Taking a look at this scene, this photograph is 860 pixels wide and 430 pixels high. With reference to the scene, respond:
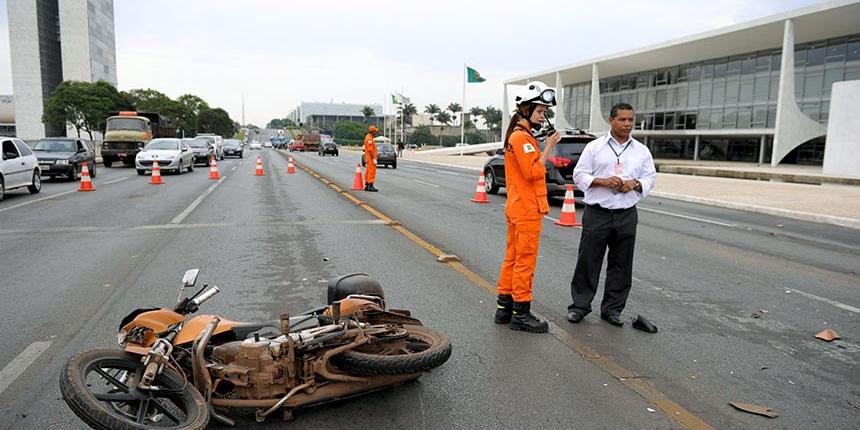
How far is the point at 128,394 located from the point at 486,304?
3.50 metres

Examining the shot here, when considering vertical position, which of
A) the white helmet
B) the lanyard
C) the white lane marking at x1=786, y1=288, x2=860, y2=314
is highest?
→ the white helmet

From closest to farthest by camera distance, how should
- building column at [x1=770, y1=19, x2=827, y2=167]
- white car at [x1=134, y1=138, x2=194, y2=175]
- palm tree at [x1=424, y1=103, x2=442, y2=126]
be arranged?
A: 1. white car at [x1=134, y1=138, x2=194, y2=175]
2. building column at [x1=770, y1=19, x2=827, y2=167]
3. palm tree at [x1=424, y1=103, x2=442, y2=126]

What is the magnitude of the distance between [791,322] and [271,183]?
18041 mm

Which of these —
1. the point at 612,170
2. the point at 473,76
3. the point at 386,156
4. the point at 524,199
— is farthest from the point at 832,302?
the point at 473,76

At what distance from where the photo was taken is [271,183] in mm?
21062

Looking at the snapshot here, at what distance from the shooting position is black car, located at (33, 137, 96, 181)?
2135 centimetres

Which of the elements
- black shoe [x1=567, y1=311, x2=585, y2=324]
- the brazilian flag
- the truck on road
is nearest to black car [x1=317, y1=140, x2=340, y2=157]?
the brazilian flag

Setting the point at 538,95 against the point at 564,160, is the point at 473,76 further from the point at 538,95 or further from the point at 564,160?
the point at 538,95

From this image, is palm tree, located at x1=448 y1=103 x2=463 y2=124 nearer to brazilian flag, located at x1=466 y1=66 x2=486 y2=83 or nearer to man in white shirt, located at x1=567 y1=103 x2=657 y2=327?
brazilian flag, located at x1=466 y1=66 x2=486 y2=83

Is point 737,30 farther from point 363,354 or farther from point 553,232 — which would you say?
point 363,354

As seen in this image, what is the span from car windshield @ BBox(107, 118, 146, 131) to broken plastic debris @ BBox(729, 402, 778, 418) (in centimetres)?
3305

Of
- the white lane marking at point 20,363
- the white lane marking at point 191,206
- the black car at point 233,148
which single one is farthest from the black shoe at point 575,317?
the black car at point 233,148

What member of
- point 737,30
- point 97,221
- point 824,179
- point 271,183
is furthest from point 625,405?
point 737,30

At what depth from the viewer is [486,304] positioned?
5.80 meters
